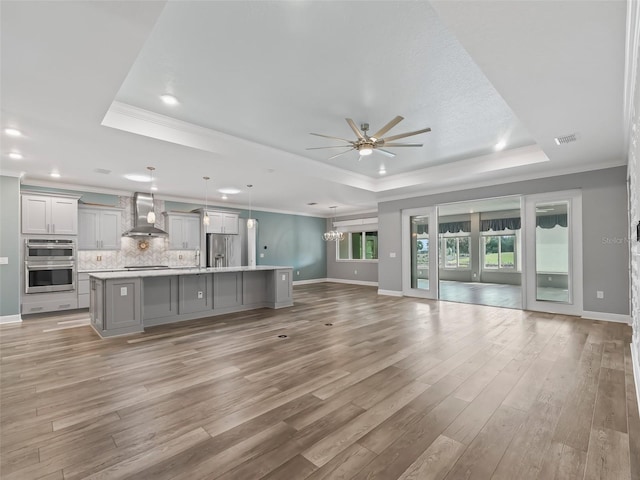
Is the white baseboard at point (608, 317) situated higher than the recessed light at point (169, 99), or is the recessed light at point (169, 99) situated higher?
the recessed light at point (169, 99)

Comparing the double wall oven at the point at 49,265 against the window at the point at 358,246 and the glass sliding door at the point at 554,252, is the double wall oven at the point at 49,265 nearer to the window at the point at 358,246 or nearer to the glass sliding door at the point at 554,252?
the window at the point at 358,246

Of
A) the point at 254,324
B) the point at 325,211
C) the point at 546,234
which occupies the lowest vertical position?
the point at 254,324

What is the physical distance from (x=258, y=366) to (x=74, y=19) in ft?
10.6

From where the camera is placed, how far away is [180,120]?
4.00 m

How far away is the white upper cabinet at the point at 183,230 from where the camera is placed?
8.05 m

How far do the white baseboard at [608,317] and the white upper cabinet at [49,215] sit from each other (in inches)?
397

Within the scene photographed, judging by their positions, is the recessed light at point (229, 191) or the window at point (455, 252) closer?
the recessed light at point (229, 191)

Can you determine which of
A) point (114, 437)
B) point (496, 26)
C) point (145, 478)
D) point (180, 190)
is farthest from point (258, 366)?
point (180, 190)

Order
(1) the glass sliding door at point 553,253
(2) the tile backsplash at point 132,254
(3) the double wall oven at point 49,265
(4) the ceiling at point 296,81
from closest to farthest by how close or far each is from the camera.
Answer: (4) the ceiling at point 296,81 → (1) the glass sliding door at point 553,253 → (3) the double wall oven at point 49,265 → (2) the tile backsplash at point 132,254

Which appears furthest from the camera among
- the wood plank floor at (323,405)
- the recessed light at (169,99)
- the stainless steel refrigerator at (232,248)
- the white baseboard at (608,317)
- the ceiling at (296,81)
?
the stainless steel refrigerator at (232,248)

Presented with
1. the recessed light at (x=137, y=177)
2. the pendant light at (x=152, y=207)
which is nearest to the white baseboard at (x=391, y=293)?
the pendant light at (x=152, y=207)

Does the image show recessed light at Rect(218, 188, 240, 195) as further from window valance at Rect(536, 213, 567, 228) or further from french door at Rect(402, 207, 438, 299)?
window valance at Rect(536, 213, 567, 228)

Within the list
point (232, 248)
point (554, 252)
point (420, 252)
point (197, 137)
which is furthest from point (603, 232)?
point (232, 248)

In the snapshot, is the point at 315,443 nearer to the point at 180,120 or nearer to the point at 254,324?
the point at 254,324
